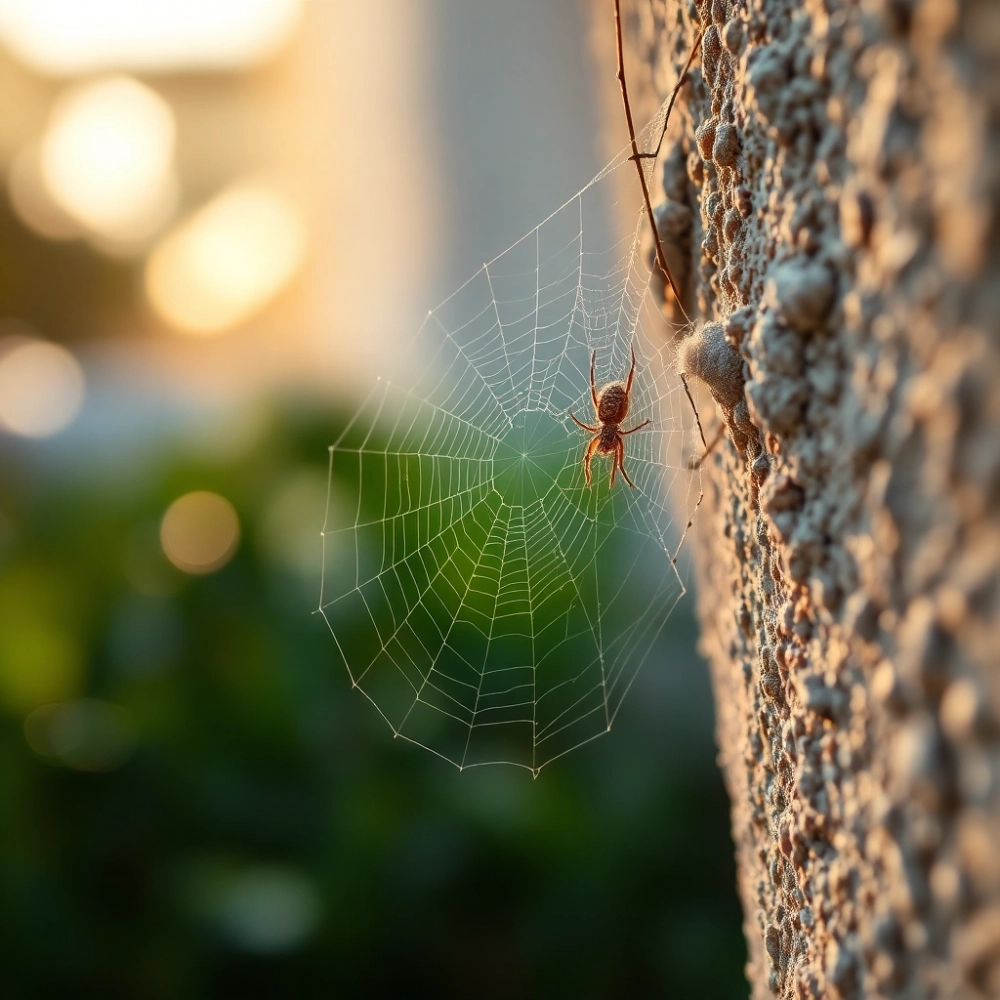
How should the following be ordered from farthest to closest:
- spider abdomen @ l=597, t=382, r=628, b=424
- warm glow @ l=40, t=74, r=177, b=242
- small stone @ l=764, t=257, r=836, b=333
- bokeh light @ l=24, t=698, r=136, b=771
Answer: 1. warm glow @ l=40, t=74, r=177, b=242
2. bokeh light @ l=24, t=698, r=136, b=771
3. spider abdomen @ l=597, t=382, r=628, b=424
4. small stone @ l=764, t=257, r=836, b=333

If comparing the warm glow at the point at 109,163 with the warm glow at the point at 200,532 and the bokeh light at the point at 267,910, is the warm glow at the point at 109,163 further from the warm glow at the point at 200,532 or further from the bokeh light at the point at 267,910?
the bokeh light at the point at 267,910

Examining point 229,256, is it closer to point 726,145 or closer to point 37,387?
point 37,387

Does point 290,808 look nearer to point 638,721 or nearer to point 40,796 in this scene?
point 40,796

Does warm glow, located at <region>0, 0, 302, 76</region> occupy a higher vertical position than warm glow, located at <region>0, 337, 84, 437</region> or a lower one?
higher

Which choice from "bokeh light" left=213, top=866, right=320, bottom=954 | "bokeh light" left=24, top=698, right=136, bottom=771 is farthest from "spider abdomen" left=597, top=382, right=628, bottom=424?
"bokeh light" left=24, top=698, right=136, bottom=771

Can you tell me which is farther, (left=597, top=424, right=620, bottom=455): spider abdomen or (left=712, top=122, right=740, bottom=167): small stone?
(left=597, top=424, right=620, bottom=455): spider abdomen

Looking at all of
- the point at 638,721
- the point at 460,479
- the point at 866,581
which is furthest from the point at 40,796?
the point at 866,581

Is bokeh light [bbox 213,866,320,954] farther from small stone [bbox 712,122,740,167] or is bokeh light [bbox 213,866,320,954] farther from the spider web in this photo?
small stone [bbox 712,122,740,167]

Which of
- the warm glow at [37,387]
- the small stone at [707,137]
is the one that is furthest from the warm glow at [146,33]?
the small stone at [707,137]
